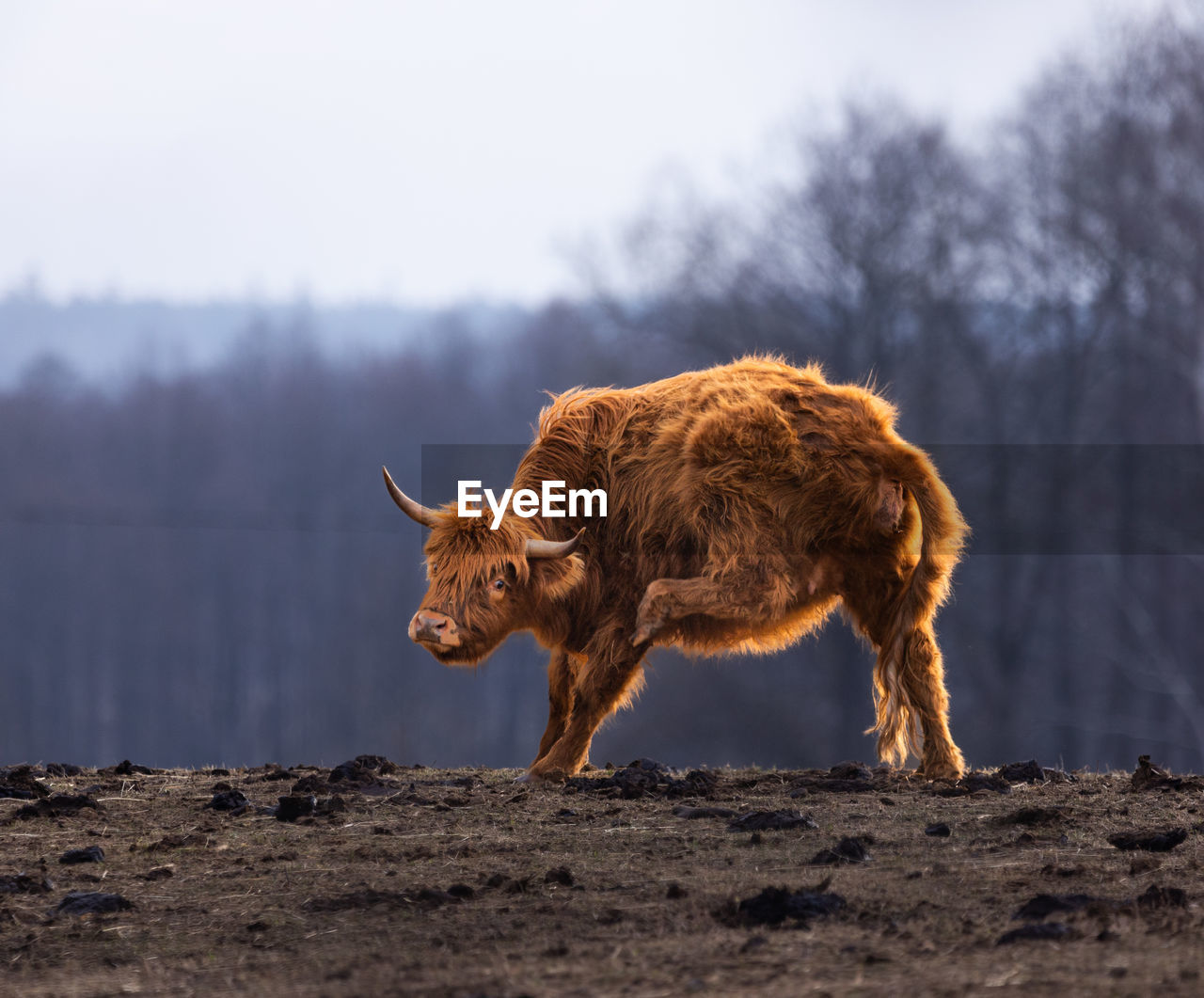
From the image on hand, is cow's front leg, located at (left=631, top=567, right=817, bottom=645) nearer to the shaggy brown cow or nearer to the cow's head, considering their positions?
the shaggy brown cow

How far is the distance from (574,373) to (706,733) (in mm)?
7348

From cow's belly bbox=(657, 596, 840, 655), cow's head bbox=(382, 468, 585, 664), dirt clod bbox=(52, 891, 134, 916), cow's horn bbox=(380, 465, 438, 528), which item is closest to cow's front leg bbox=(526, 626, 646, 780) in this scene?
cow's belly bbox=(657, 596, 840, 655)

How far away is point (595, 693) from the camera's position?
7.62m

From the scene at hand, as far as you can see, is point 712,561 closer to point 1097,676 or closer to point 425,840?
point 425,840

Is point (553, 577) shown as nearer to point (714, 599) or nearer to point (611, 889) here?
point (714, 599)

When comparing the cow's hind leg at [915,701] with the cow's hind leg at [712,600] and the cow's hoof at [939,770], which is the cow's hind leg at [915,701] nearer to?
the cow's hoof at [939,770]

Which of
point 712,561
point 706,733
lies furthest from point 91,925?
point 706,733

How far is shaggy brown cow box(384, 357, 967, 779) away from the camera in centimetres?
747

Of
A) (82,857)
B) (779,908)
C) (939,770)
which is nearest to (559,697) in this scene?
(939,770)

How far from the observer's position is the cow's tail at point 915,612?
7574mm

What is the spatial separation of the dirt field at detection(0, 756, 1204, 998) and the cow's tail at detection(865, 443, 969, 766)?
27.9 inches

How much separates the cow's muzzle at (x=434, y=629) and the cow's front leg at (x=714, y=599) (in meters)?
1.07

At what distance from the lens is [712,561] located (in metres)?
7.35

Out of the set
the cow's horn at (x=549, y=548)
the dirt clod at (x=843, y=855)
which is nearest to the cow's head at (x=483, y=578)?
the cow's horn at (x=549, y=548)
